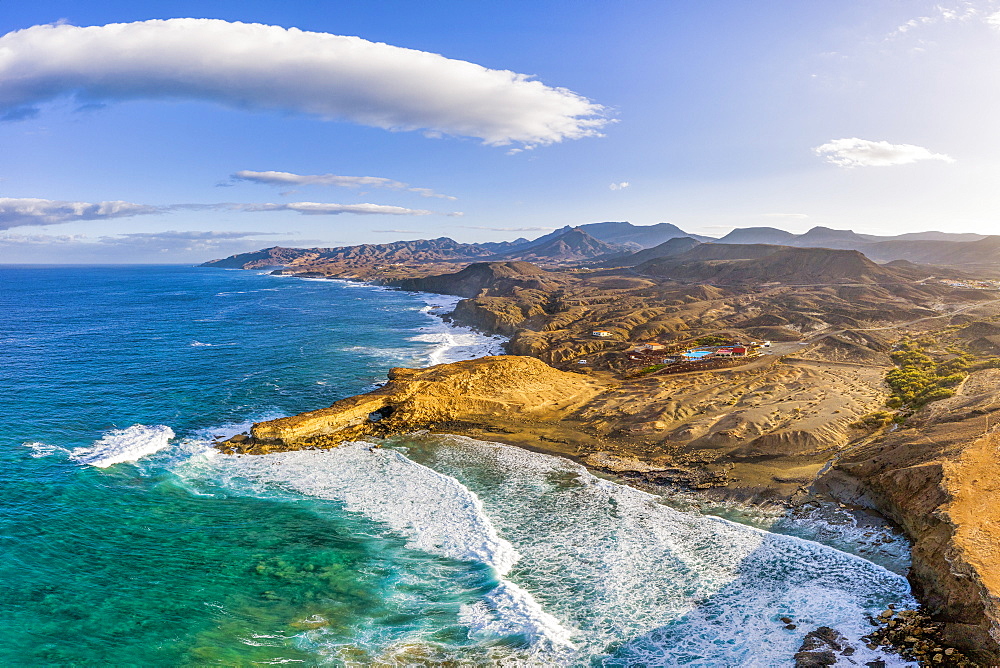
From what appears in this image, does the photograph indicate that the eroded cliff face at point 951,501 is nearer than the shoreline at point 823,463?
Yes

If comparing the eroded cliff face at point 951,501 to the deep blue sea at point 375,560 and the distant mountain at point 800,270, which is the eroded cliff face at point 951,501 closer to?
the deep blue sea at point 375,560

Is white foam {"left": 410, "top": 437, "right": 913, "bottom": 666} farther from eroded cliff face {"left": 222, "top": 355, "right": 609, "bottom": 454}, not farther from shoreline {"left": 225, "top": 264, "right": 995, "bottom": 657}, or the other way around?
eroded cliff face {"left": 222, "top": 355, "right": 609, "bottom": 454}

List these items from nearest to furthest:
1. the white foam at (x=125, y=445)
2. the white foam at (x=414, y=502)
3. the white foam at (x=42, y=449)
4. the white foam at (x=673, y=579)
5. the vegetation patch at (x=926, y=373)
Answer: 1. the white foam at (x=673, y=579)
2. the white foam at (x=414, y=502)
3. the white foam at (x=125, y=445)
4. the white foam at (x=42, y=449)
5. the vegetation patch at (x=926, y=373)

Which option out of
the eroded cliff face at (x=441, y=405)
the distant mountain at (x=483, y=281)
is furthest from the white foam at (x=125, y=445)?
the distant mountain at (x=483, y=281)

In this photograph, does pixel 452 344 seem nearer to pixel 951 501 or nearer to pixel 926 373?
pixel 926 373

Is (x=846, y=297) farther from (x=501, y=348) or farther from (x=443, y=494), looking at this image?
(x=443, y=494)

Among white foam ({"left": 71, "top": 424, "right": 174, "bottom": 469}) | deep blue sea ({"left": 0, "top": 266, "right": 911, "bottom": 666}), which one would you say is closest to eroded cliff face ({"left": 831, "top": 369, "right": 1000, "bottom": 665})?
deep blue sea ({"left": 0, "top": 266, "right": 911, "bottom": 666})
